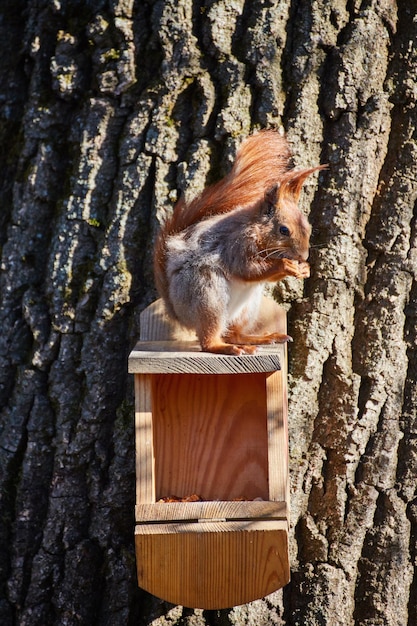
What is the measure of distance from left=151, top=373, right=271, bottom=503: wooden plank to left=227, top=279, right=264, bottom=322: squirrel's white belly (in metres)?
0.17

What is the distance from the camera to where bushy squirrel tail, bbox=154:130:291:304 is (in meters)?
1.78

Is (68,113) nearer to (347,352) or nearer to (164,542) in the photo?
(347,352)

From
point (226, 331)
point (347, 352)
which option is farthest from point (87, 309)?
point (347, 352)

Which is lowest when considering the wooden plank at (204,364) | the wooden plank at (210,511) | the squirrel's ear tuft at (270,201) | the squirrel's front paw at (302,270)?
the wooden plank at (210,511)

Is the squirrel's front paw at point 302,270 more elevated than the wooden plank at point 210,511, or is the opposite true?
the squirrel's front paw at point 302,270

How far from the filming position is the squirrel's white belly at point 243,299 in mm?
1780

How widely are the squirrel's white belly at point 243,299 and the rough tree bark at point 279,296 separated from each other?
17 centimetres

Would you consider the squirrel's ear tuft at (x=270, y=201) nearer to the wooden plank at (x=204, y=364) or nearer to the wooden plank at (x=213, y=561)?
the wooden plank at (x=204, y=364)

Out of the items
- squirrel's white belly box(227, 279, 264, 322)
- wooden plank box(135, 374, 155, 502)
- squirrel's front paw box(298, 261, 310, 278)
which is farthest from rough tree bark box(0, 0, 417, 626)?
wooden plank box(135, 374, 155, 502)

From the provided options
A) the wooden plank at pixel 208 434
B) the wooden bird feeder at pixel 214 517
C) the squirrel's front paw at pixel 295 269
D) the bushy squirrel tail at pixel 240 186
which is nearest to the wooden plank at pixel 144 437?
the wooden bird feeder at pixel 214 517

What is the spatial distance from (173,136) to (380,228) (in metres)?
0.62

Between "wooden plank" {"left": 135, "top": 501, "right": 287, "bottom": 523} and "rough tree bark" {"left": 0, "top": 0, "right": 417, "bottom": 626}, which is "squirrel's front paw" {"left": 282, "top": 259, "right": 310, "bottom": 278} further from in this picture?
"wooden plank" {"left": 135, "top": 501, "right": 287, "bottom": 523}

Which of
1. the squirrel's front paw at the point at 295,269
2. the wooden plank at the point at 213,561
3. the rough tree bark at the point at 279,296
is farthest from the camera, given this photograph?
the rough tree bark at the point at 279,296

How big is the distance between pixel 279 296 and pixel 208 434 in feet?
1.50
